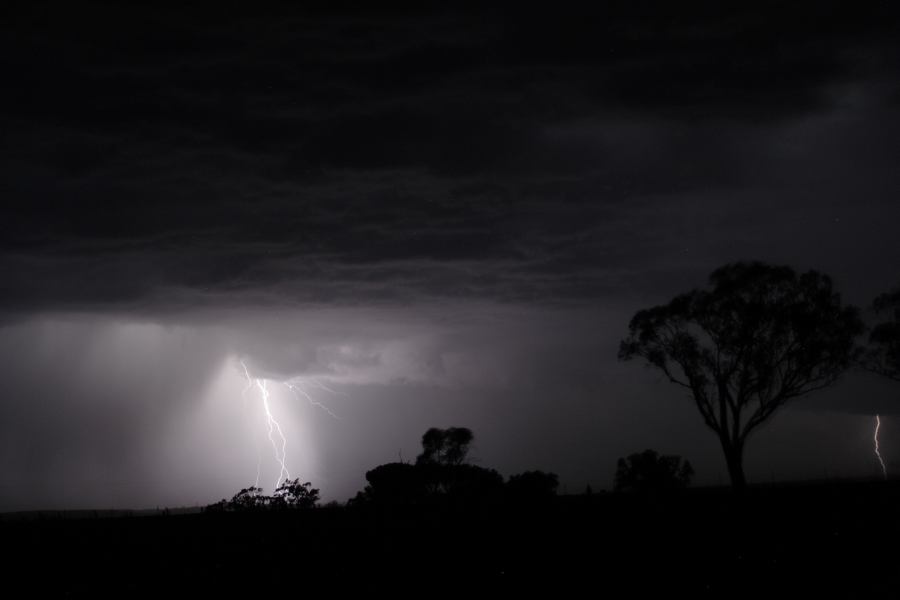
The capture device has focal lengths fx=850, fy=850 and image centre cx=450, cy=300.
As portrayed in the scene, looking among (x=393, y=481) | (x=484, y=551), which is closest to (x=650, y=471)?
(x=393, y=481)

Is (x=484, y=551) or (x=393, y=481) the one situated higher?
(x=393, y=481)

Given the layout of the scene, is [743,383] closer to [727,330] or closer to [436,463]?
[727,330]

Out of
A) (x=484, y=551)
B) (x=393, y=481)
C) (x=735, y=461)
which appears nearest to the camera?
(x=484, y=551)

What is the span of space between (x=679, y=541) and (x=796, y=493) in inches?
608

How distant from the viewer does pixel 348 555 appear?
2778cm

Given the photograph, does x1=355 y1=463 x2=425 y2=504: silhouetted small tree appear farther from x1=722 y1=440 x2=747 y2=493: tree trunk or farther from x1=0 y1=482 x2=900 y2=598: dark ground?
x1=0 y1=482 x2=900 y2=598: dark ground

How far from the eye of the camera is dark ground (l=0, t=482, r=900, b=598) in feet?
80.3

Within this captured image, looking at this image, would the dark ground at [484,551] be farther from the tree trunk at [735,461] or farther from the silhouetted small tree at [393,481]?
the silhouetted small tree at [393,481]

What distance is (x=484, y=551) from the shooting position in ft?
93.5

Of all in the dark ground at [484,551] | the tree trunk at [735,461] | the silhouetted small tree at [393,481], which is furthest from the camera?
the silhouetted small tree at [393,481]

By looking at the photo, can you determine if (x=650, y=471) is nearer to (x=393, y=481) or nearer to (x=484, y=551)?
(x=393, y=481)

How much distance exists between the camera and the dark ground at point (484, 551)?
24484mm

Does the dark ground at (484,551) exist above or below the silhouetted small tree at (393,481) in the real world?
below

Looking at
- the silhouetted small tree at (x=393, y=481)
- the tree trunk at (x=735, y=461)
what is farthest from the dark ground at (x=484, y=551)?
the silhouetted small tree at (x=393, y=481)
